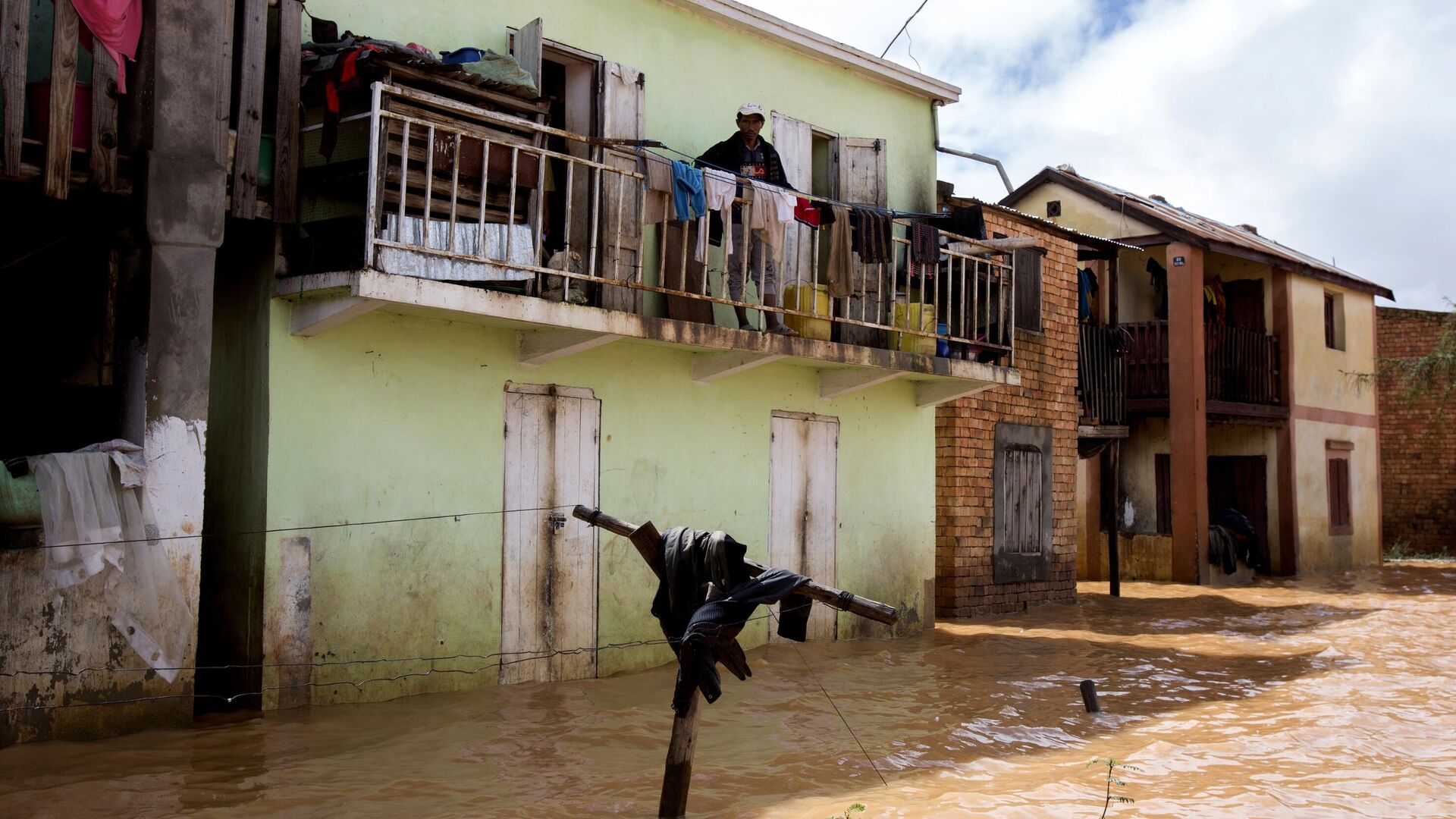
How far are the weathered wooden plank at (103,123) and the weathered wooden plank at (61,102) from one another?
150mm

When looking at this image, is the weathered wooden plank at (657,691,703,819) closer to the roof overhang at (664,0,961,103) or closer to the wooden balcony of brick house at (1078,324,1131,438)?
the roof overhang at (664,0,961,103)

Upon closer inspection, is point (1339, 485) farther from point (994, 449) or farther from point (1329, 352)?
point (994, 449)

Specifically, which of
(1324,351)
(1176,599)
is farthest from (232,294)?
(1324,351)

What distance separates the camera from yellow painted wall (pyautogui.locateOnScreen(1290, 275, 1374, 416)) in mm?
22031

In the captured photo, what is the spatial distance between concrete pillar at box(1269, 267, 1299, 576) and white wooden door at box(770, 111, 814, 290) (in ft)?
43.3

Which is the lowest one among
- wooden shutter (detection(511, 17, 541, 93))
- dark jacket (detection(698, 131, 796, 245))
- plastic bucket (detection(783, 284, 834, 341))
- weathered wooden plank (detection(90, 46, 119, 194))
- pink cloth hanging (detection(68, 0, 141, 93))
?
plastic bucket (detection(783, 284, 834, 341))

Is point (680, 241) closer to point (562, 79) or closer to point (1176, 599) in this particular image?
point (562, 79)

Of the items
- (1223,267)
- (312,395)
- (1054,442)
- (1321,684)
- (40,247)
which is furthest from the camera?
(1223,267)

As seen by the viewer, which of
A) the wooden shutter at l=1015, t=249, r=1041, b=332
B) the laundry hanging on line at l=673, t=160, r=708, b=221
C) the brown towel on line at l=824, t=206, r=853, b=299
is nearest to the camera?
the laundry hanging on line at l=673, t=160, r=708, b=221

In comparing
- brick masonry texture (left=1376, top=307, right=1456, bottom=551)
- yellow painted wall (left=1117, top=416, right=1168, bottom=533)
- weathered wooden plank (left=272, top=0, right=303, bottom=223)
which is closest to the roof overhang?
weathered wooden plank (left=272, top=0, right=303, bottom=223)

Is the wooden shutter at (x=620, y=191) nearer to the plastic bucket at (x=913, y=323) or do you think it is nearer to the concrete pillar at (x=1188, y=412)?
the plastic bucket at (x=913, y=323)

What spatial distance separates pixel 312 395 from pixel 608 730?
303 cm

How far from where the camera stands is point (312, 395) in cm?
803

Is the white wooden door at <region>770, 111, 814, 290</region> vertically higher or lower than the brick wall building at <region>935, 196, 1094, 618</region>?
higher
